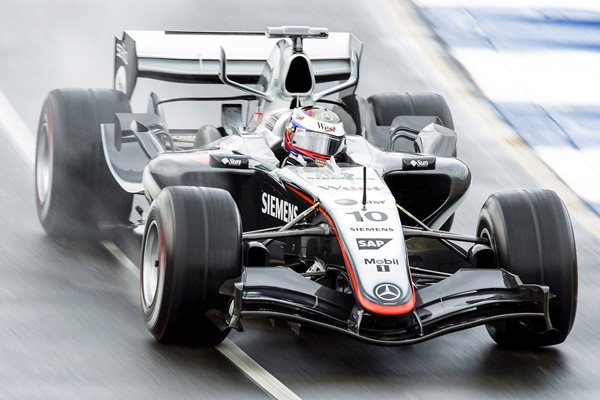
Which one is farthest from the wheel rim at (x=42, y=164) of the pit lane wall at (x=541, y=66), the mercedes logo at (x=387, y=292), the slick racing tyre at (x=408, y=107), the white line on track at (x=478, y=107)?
the pit lane wall at (x=541, y=66)

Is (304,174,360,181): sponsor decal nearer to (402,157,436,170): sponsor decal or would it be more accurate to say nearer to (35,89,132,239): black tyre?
(402,157,436,170): sponsor decal

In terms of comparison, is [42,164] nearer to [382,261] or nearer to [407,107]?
[407,107]

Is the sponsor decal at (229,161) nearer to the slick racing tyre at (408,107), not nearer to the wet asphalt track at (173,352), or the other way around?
the wet asphalt track at (173,352)

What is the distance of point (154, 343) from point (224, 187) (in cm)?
168

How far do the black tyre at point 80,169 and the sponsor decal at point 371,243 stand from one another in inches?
163

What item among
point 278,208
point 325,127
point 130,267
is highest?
point 325,127

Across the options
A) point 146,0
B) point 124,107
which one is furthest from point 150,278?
point 146,0

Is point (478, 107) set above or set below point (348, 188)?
below

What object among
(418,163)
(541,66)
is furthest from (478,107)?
(418,163)

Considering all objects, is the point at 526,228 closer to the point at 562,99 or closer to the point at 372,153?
the point at 372,153

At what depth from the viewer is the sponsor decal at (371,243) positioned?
9.71 meters

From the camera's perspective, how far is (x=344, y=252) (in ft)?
32.0

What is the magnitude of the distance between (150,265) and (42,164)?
3.77 metres

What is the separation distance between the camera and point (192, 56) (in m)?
13.9
